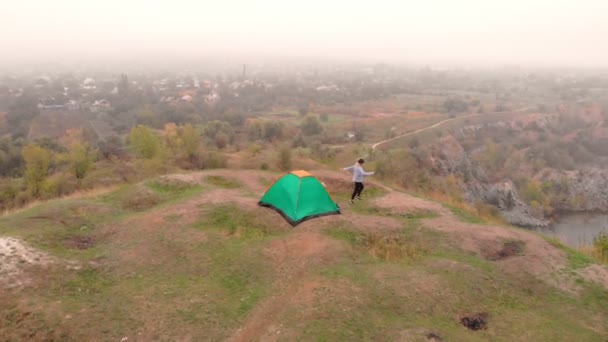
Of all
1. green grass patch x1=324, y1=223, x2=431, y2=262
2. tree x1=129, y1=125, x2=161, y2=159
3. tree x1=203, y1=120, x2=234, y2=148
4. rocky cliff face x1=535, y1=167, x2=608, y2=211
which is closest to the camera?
green grass patch x1=324, y1=223, x2=431, y2=262

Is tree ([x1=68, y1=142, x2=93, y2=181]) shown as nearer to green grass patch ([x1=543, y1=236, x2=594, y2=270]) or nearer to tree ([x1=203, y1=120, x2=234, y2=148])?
tree ([x1=203, y1=120, x2=234, y2=148])

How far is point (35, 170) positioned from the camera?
29594 mm

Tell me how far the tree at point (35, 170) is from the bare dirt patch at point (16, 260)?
20004 mm

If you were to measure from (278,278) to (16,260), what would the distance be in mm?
6893

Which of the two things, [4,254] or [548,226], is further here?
[548,226]

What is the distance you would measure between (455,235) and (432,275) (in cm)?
354

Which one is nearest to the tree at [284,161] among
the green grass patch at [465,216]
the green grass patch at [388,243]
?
the green grass patch at [465,216]

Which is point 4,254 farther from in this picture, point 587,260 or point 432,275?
point 587,260

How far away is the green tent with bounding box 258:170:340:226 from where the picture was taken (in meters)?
15.2

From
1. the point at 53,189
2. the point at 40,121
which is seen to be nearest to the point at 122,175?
the point at 53,189

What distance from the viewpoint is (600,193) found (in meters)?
57.9

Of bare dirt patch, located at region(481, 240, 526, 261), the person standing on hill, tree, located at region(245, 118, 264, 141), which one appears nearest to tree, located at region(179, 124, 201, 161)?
the person standing on hill

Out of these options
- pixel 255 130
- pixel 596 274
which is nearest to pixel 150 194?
pixel 596 274

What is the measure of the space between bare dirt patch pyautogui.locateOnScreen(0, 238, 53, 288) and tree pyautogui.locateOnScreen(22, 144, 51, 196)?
20.0 metres
